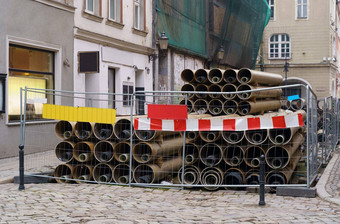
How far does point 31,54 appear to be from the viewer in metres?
15.4

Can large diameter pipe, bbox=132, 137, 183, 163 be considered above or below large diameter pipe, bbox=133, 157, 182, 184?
above

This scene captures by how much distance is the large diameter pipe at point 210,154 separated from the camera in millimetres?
10508

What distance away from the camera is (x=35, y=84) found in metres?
15.6

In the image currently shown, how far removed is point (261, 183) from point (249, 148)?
5.76 feet

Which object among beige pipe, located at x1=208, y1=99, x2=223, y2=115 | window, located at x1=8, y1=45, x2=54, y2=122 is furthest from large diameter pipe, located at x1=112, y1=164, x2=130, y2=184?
window, located at x1=8, y1=45, x2=54, y2=122

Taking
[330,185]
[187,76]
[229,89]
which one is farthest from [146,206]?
[187,76]

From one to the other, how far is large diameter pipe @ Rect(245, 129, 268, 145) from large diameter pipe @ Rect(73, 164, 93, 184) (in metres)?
3.07

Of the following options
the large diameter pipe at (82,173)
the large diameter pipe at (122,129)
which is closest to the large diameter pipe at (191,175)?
the large diameter pipe at (122,129)

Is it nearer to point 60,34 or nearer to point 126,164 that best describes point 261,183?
point 126,164

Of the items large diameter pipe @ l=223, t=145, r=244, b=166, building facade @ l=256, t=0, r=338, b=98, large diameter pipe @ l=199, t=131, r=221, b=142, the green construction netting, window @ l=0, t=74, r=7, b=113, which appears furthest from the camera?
building facade @ l=256, t=0, r=338, b=98

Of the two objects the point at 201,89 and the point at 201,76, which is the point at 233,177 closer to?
the point at 201,89

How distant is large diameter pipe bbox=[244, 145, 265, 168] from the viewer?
10211 millimetres

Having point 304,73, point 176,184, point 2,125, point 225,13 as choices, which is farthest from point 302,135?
point 304,73

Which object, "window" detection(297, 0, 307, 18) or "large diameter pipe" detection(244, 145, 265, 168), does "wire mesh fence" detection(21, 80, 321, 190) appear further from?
"window" detection(297, 0, 307, 18)
